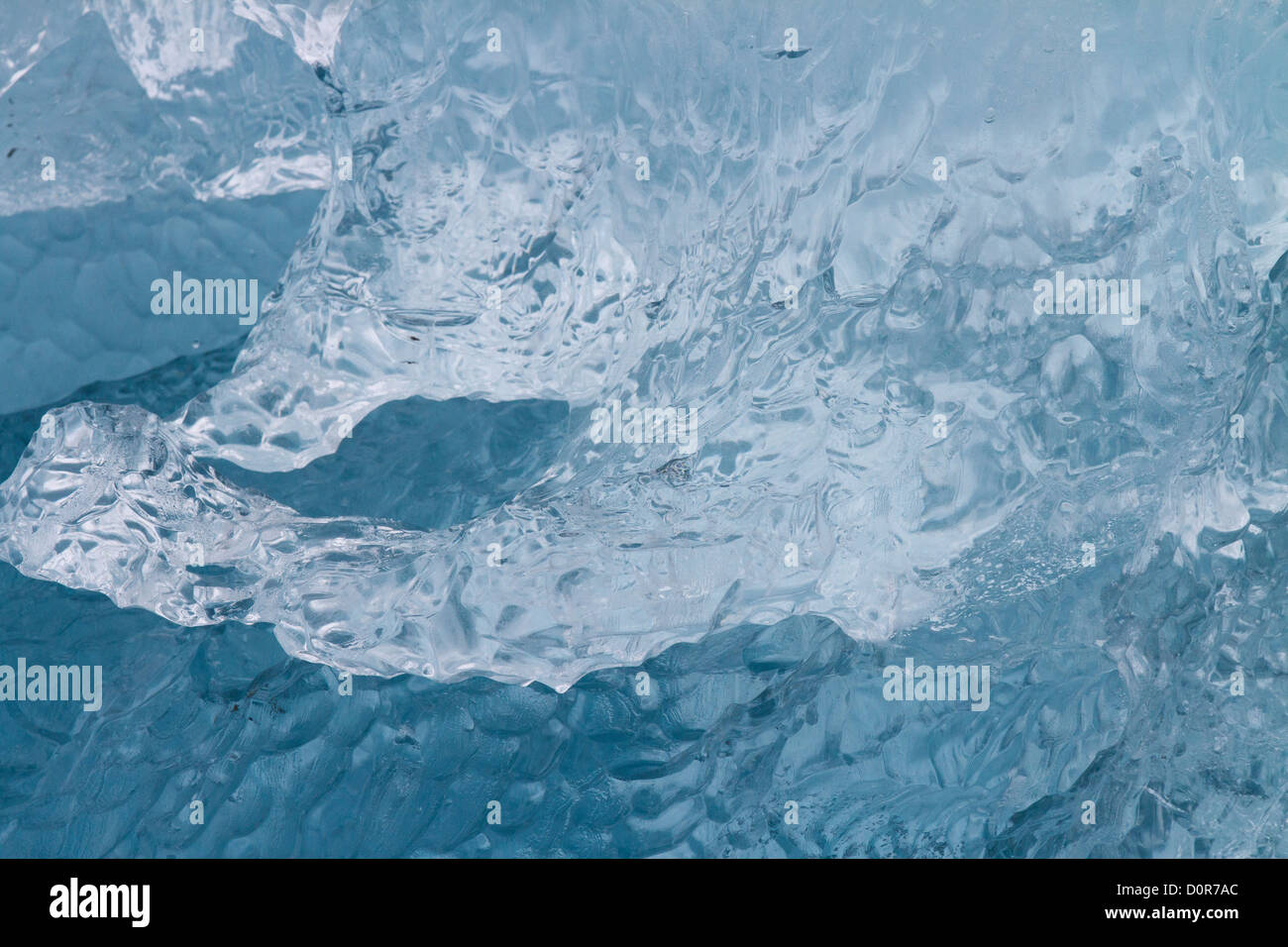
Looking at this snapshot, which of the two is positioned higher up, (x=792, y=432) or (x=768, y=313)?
(x=768, y=313)
